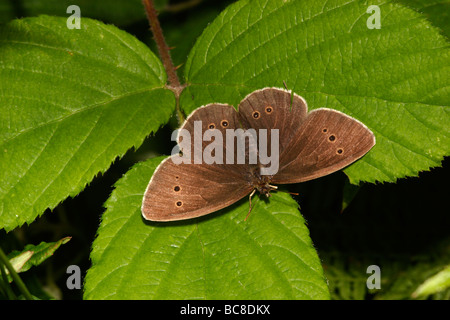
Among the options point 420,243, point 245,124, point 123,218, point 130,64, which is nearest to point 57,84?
point 130,64

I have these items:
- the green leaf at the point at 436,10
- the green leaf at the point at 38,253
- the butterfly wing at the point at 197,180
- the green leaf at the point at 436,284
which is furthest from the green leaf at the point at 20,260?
the green leaf at the point at 436,10

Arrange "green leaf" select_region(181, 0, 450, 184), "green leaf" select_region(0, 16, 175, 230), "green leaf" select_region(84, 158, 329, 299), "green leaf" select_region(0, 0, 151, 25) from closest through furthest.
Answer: "green leaf" select_region(84, 158, 329, 299)
"green leaf" select_region(181, 0, 450, 184)
"green leaf" select_region(0, 16, 175, 230)
"green leaf" select_region(0, 0, 151, 25)

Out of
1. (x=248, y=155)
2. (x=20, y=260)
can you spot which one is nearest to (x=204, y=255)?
(x=248, y=155)

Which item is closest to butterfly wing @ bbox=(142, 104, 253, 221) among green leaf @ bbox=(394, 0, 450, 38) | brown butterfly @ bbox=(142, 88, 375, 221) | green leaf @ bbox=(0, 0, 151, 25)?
brown butterfly @ bbox=(142, 88, 375, 221)

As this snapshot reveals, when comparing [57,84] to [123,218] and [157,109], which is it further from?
[123,218]

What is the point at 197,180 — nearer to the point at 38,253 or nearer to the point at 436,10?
the point at 38,253

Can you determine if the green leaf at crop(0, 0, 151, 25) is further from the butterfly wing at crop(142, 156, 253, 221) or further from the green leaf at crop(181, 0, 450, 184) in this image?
the butterfly wing at crop(142, 156, 253, 221)

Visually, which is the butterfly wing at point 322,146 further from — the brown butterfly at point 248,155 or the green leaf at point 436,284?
the green leaf at point 436,284
